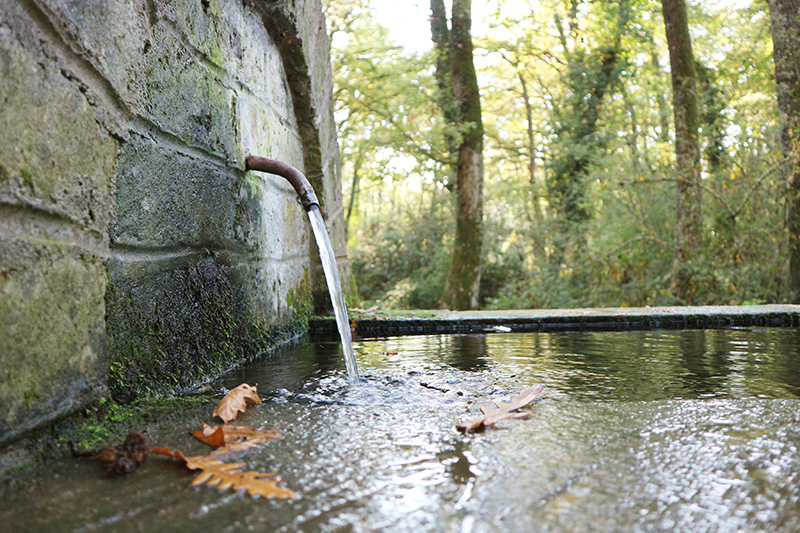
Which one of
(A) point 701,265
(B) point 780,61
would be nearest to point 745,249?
(A) point 701,265

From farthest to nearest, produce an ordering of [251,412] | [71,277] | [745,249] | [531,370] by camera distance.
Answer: [745,249], [531,370], [251,412], [71,277]

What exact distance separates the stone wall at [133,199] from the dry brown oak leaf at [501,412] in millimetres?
1005

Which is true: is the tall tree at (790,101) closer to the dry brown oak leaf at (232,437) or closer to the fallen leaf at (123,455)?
the dry brown oak leaf at (232,437)

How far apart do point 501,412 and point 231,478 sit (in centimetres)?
81

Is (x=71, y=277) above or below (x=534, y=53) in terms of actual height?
below

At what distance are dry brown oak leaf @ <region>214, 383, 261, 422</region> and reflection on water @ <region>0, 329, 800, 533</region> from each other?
43mm

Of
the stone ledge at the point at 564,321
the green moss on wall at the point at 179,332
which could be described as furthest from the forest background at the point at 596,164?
the green moss on wall at the point at 179,332

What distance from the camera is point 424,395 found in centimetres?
207

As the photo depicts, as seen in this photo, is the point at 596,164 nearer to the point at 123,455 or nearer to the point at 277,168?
the point at 277,168

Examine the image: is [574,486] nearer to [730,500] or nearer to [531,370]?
[730,500]

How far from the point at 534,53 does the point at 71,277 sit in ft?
40.7

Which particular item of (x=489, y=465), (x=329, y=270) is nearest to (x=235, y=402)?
(x=489, y=465)

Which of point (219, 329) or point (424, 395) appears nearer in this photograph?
point (424, 395)

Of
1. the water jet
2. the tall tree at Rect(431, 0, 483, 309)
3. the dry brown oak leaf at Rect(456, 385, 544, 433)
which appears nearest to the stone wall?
the water jet
